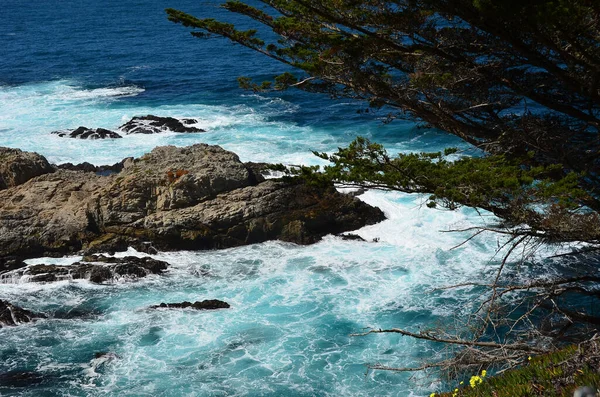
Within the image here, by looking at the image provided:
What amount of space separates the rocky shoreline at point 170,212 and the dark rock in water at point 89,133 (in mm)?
10669

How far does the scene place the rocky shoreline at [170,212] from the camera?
22172 millimetres

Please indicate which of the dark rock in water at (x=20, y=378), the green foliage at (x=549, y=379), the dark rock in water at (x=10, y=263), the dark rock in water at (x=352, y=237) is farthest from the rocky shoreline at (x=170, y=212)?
the green foliage at (x=549, y=379)

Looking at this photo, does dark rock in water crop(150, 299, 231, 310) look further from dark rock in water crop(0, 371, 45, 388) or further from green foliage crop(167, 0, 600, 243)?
green foliage crop(167, 0, 600, 243)

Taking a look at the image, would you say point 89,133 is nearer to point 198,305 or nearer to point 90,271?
point 90,271

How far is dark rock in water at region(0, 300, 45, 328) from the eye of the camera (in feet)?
59.8

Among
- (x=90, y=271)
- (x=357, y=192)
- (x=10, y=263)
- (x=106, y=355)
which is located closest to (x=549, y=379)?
Result: (x=106, y=355)

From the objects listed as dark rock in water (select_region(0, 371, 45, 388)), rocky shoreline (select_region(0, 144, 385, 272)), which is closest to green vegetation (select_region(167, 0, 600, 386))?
rocky shoreline (select_region(0, 144, 385, 272))

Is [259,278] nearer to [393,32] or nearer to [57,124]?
[393,32]

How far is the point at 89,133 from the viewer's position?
115ft

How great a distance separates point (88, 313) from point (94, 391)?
3.99 m

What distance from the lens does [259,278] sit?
67.4 feet

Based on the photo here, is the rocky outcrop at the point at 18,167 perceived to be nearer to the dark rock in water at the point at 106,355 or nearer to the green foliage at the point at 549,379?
the dark rock in water at the point at 106,355

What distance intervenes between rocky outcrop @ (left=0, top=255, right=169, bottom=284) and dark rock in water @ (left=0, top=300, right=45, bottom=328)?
1903mm

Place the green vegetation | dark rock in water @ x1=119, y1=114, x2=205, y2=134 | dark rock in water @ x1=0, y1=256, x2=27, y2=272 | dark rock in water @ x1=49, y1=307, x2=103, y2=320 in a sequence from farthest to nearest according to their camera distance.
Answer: dark rock in water @ x1=119, y1=114, x2=205, y2=134 < dark rock in water @ x1=0, y1=256, x2=27, y2=272 < dark rock in water @ x1=49, y1=307, x2=103, y2=320 < the green vegetation
